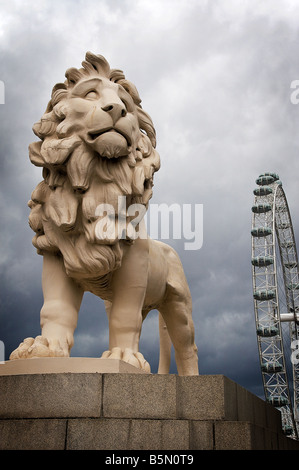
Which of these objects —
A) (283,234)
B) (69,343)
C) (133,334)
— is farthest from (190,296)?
(283,234)

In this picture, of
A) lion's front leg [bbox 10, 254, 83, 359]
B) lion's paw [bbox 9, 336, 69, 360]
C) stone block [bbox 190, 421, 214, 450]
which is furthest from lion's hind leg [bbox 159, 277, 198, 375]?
stone block [bbox 190, 421, 214, 450]

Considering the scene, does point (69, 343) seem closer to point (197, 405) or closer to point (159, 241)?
point (197, 405)

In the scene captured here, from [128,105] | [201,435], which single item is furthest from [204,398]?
[128,105]

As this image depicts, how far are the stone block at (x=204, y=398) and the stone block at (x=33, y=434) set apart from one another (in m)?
0.84

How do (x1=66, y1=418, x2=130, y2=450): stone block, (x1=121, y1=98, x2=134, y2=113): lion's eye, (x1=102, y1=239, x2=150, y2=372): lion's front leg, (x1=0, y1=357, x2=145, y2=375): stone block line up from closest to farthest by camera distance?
(x1=66, y1=418, x2=130, y2=450): stone block → (x1=0, y1=357, x2=145, y2=375): stone block → (x1=102, y1=239, x2=150, y2=372): lion's front leg → (x1=121, y1=98, x2=134, y2=113): lion's eye

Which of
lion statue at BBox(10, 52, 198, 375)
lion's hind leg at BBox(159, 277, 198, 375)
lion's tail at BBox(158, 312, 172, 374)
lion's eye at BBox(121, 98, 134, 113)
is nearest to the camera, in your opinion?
lion statue at BBox(10, 52, 198, 375)

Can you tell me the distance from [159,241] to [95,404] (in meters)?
2.81

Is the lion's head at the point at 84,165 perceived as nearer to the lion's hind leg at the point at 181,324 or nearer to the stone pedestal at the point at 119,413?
the stone pedestal at the point at 119,413

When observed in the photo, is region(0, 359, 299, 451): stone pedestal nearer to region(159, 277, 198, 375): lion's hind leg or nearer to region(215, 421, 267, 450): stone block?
region(215, 421, 267, 450): stone block

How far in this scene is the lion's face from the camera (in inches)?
172

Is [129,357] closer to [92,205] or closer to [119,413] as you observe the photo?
[119,413]

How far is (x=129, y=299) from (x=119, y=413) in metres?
1.37

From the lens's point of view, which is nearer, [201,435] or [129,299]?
[201,435]

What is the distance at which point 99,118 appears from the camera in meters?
4.35
